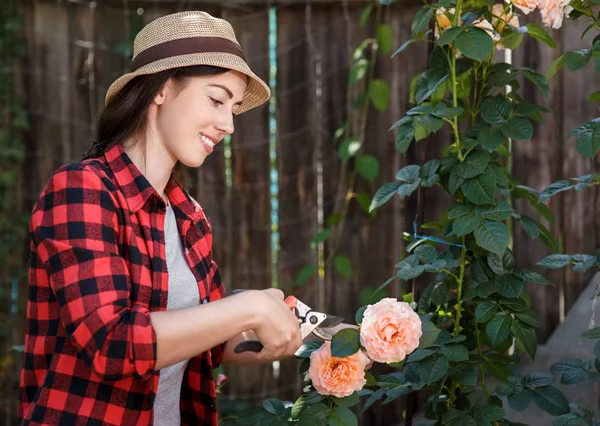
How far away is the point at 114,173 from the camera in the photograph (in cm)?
158

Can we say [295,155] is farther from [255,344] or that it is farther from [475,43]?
[255,344]

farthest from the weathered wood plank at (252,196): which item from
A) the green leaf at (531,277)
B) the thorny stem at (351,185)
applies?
the green leaf at (531,277)

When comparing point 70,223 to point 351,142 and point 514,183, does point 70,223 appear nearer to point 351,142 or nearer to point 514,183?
point 514,183

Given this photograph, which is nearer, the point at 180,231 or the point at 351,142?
the point at 180,231

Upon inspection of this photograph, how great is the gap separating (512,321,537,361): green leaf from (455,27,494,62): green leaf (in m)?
0.60

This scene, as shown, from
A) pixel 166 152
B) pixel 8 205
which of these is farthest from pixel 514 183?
pixel 8 205

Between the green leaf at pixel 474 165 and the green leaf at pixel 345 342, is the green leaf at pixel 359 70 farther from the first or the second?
the green leaf at pixel 345 342

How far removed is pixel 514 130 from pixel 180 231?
790 millimetres

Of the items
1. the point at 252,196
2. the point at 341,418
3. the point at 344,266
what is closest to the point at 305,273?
the point at 344,266

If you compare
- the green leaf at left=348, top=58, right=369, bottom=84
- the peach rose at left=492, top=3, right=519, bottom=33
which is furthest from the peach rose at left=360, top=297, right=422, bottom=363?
the green leaf at left=348, top=58, right=369, bottom=84

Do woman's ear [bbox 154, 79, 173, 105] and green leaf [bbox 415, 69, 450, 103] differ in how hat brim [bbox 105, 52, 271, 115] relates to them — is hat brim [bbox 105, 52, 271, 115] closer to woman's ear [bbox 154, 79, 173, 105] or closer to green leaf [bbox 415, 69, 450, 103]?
woman's ear [bbox 154, 79, 173, 105]

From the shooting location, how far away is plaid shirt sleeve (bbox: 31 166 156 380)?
4.44ft

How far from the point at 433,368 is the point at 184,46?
856 millimetres

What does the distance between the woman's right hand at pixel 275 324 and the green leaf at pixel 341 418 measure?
10.0 inches
